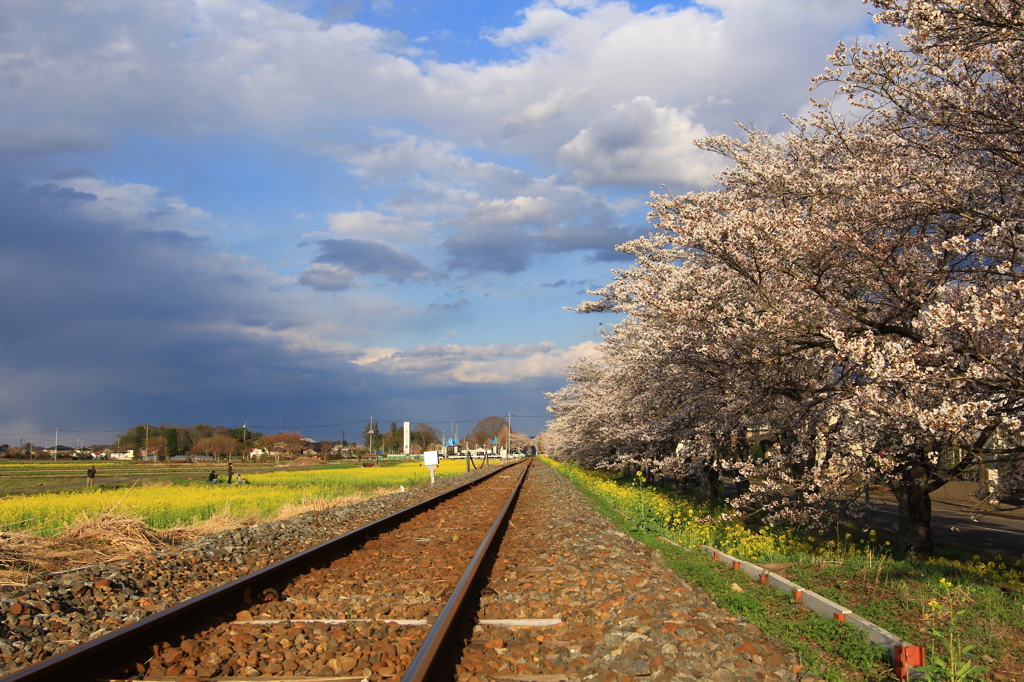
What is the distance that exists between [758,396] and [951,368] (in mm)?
4413

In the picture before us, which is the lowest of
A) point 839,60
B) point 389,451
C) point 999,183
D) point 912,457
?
point 389,451

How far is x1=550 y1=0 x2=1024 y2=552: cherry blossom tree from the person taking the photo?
300 inches

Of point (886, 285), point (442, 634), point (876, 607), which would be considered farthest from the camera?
point (886, 285)

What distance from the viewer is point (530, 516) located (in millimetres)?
15969

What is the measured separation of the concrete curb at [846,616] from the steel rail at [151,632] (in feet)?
17.3

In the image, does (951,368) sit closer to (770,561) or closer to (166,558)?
(770,561)

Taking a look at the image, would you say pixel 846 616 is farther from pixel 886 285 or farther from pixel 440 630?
→ pixel 886 285

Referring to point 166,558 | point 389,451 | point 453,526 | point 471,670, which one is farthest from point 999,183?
point 389,451

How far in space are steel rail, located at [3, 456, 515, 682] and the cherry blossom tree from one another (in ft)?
21.0

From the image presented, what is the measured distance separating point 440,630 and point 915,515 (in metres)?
11.4

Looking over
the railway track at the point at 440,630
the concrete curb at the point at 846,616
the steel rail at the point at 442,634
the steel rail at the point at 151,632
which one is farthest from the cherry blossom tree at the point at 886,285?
the steel rail at the point at 151,632

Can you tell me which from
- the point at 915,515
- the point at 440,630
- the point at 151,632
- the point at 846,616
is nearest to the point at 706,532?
the point at 915,515

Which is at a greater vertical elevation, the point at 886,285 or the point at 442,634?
the point at 886,285

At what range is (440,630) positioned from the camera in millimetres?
5074
